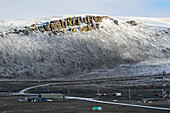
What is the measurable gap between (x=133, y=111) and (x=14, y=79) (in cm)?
6386

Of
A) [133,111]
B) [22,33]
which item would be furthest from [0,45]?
[133,111]

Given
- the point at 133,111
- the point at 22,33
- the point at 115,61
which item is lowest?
the point at 133,111

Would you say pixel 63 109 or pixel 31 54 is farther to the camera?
pixel 31 54

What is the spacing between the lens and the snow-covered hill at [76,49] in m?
110

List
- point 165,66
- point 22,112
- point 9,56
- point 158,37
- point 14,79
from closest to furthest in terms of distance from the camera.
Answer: point 22,112 → point 14,79 → point 9,56 → point 165,66 → point 158,37

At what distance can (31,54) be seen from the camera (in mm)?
116562

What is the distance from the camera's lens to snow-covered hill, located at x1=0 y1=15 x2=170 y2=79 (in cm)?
10981

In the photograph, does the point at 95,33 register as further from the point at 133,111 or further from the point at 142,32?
the point at 133,111

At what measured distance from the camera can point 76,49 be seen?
12731cm

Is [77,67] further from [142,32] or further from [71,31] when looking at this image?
[142,32]

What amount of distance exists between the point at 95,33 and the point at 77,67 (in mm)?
30915

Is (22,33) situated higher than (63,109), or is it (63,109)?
(22,33)

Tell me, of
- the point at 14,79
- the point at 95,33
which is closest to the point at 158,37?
the point at 95,33

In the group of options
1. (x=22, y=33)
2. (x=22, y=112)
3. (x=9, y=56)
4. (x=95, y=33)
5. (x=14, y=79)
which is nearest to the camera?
(x=22, y=112)
